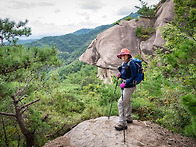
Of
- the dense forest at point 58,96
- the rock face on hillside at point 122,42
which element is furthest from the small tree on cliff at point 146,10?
the dense forest at point 58,96

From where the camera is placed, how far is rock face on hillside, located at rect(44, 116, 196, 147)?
12.0 feet

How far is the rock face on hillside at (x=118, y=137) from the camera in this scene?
12.0ft

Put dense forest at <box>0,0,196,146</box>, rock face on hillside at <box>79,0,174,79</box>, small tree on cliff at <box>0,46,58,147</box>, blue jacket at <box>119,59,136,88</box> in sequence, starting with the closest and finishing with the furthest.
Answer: dense forest at <box>0,0,196,146</box>
small tree on cliff at <box>0,46,58,147</box>
blue jacket at <box>119,59,136,88</box>
rock face on hillside at <box>79,0,174,79</box>

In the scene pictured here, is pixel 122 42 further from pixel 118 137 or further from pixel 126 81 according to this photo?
pixel 118 137

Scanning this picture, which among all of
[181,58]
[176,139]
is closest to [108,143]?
[176,139]

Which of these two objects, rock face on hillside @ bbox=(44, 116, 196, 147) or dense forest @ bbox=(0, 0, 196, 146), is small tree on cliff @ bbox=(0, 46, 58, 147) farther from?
rock face on hillside @ bbox=(44, 116, 196, 147)

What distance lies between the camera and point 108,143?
3727 mm

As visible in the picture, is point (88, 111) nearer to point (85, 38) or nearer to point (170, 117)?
point (170, 117)

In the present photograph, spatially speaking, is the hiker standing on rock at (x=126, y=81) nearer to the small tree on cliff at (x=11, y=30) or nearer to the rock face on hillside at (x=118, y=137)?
the rock face on hillside at (x=118, y=137)

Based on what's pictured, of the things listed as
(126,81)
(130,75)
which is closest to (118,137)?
(126,81)

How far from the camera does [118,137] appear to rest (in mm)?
3850

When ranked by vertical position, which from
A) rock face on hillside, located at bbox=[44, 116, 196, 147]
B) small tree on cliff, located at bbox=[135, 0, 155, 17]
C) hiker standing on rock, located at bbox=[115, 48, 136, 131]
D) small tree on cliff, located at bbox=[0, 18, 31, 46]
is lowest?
rock face on hillside, located at bbox=[44, 116, 196, 147]

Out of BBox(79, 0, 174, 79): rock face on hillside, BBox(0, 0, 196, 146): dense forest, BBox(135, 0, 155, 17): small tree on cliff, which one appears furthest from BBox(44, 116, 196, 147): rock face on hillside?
BBox(135, 0, 155, 17): small tree on cliff

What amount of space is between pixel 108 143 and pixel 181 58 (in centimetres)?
254
